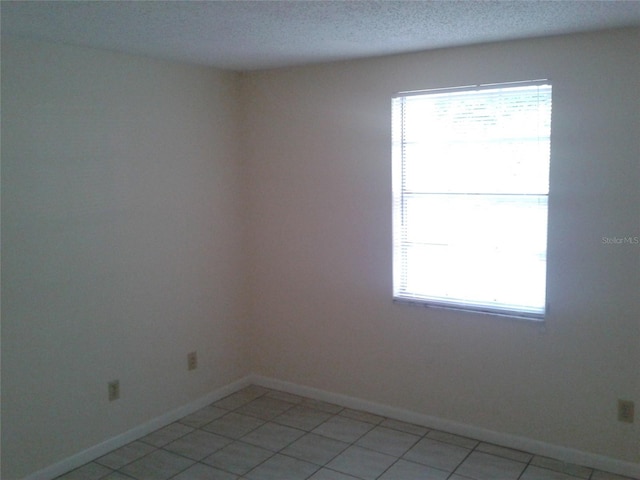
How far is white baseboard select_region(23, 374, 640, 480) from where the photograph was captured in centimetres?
315

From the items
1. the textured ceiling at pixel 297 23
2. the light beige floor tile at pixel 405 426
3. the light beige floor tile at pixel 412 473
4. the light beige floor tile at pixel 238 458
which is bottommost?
the light beige floor tile at pixel 238 458

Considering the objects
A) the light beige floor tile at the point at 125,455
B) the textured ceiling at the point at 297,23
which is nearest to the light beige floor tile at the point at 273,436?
the light beige floor tile at the point at 125,455

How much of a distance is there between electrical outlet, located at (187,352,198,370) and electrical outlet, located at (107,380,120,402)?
0.58m

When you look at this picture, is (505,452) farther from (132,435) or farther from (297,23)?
(297,23)

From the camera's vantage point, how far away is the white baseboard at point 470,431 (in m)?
3.14

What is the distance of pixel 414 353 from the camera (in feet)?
12.3

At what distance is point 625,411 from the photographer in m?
3.08

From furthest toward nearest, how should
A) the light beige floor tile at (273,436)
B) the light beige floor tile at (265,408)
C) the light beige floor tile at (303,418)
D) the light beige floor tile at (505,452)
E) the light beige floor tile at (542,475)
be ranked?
the light beige floor tile at (265,408)
the light beige floor tile at (303,418)
the light beige floor tile at (273,436)
the light beige floor tile at (505,452)
the light beige floor tile at (542,475)

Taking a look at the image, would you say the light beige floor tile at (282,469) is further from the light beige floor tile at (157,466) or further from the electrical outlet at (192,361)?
the electrical outlet at (192,361)

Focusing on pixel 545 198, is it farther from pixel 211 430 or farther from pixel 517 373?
pixel 211 430

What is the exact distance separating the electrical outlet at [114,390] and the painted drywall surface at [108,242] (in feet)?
0.12

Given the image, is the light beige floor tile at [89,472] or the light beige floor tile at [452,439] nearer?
the light beige floor tile at [89,472]

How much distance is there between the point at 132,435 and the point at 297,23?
2.57 m

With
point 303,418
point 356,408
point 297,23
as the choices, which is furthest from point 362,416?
point 297,23
